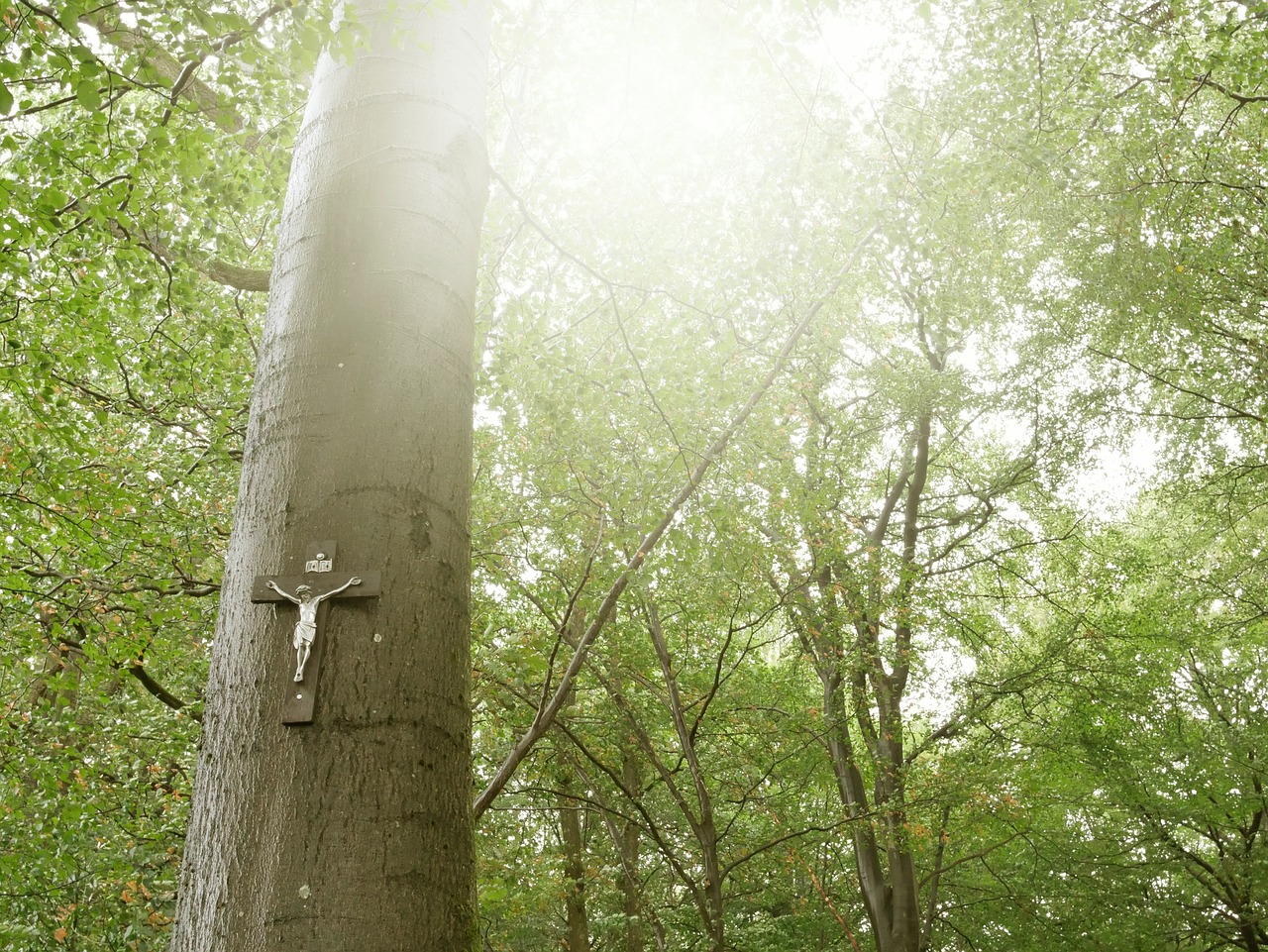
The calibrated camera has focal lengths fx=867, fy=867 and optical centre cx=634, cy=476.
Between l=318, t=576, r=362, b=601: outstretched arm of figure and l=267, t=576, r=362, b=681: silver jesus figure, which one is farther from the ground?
l=318, t=576, r=362, b=601: outstretched arm of figure

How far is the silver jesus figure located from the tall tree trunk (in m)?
0.03

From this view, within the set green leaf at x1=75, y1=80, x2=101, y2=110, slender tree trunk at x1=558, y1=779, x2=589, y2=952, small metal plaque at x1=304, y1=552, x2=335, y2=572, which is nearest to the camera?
small metal plaque at x1=304, y1=552, x2=335, y2=572

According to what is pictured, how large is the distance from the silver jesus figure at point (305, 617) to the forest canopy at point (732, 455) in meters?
1.54

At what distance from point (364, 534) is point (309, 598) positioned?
16cm

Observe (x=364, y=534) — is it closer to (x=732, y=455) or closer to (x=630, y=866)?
(x=732, y=455)

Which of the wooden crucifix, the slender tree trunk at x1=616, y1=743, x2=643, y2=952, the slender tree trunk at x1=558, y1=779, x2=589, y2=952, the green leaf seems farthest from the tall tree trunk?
the slender tree trunk at x1=558, y1=779, x2=589, y2=952

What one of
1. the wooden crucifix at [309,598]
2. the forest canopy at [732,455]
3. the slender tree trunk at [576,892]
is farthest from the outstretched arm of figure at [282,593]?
the slender tree trunk at [576,892]

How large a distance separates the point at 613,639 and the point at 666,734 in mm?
2562

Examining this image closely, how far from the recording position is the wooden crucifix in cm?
151

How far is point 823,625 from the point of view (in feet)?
32.1

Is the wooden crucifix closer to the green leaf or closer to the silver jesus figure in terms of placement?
the silver jesus figure

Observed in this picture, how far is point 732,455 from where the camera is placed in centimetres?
725

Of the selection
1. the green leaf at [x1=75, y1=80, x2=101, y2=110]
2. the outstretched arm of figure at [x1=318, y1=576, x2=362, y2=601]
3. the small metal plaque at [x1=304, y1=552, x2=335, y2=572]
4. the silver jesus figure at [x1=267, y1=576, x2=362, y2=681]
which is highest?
the green leaf at [x1=75, y1=80, x2=101, y2=110]

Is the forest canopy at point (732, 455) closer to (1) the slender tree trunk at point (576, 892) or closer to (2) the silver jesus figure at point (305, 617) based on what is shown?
(1) the slender tree trunk at point (576, 892)
